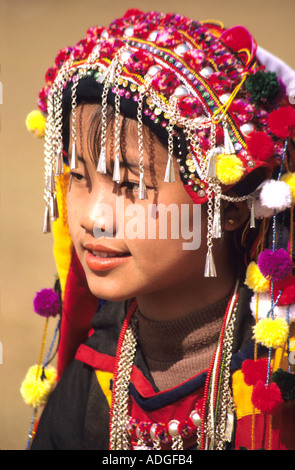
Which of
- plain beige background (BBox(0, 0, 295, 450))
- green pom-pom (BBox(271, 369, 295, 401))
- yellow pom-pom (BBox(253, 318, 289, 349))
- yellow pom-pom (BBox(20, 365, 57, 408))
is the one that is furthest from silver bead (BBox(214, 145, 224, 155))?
plain beige background (BBox(0, 0, 295, 450))

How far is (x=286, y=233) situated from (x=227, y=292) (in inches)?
8.8

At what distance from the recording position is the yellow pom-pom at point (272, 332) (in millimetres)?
1509

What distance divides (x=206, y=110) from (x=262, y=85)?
0.15 meters

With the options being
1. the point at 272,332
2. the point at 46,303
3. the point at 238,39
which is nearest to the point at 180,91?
the point at 238,39

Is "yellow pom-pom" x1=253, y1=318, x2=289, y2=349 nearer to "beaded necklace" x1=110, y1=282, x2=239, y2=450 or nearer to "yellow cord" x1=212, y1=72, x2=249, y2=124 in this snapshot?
"beaded necklace" x1=110, y1=282, x2=239, y2=450

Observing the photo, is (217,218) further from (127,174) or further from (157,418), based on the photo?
(157,418)

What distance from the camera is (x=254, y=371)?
1545 millimetres

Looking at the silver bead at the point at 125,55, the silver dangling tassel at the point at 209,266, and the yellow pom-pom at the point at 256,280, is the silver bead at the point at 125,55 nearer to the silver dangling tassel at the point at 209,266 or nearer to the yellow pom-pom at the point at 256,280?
the silver dangling tassel at the point at 209,266

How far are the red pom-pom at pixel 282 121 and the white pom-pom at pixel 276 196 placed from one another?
12 cm

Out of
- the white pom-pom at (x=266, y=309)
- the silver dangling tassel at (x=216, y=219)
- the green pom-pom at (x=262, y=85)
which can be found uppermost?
the green pom-pom at (x=262, y=85)

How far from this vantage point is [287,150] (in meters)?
1.58

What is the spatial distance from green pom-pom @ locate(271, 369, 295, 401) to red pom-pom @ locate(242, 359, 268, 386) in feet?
0.15

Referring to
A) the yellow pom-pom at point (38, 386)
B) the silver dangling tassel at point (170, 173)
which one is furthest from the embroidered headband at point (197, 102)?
the yellow pom-pom at point (38, 386)

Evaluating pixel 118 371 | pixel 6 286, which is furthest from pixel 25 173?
pixel 118 371
